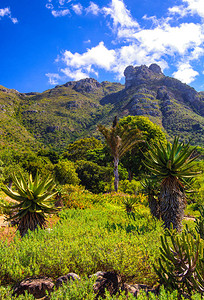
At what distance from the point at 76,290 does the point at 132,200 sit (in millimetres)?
8449

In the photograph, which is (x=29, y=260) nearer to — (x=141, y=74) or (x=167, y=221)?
(x=167, y=221)

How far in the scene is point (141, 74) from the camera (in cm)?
16050

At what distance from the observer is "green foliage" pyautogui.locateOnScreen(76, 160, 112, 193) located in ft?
69.9

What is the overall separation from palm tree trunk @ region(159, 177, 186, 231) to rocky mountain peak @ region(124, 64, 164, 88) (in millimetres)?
156467

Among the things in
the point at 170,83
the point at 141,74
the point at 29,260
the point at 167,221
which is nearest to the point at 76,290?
the point at 29,260

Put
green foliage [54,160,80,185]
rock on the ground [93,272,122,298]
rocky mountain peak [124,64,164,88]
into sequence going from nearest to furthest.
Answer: rock on the ground [93,272,122,298]
green foliage [54,160,80,185]
rocky mountain peak [124,64,164,88]

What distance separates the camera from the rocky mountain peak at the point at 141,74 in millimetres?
157625

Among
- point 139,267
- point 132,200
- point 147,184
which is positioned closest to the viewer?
point 139,267

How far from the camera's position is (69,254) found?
165 inches

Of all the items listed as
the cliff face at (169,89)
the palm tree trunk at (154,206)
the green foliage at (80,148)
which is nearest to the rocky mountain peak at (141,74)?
the cliff face at (169,89)

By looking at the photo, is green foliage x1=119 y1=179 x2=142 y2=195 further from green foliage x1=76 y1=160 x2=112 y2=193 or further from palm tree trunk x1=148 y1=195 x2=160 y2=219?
palm tree trunk x1=148 y1=195 x2=160 y2=219

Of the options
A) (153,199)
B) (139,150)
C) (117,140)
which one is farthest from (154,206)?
(139,150)

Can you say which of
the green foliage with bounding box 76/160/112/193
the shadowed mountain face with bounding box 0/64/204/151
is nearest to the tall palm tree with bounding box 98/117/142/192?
the green foliage with bounding box 76/160/112/193

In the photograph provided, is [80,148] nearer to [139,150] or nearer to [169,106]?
[139,150]
